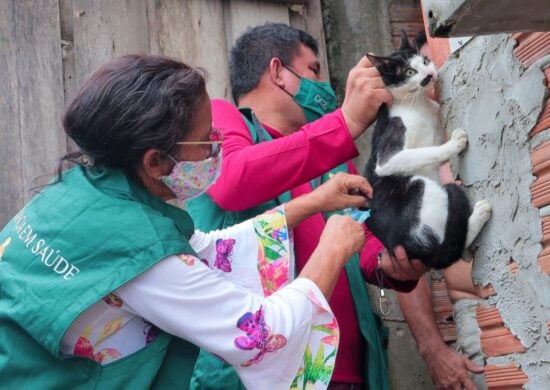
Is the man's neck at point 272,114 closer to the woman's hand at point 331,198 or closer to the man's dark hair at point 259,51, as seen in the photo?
the man's dark hair at point 259,51

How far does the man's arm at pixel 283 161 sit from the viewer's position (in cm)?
220

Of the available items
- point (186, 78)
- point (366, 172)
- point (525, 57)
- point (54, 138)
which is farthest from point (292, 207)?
point (54, 138)

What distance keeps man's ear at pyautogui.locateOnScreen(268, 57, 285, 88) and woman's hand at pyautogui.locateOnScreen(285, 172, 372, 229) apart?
0.61m

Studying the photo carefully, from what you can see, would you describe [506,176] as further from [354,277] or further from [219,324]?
[219,324]

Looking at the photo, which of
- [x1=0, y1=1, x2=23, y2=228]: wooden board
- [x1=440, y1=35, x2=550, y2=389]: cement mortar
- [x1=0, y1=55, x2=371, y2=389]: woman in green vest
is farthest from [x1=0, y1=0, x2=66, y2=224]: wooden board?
[x1=440, y1=35, x2=550, y2=389]: cement mortar

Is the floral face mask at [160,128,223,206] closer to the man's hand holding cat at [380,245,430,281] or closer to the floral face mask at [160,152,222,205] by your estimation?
the floral face mask at [160,152,222,205]

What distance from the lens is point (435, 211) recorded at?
212 cm

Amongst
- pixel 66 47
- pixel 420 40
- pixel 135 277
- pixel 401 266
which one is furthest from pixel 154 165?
pixel 66 47

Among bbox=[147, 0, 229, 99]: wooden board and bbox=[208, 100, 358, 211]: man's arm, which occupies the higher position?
bbox=[147, 0, 229, 99]: wooden board

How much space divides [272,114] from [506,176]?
0.96 m

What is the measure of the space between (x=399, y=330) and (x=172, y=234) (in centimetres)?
188

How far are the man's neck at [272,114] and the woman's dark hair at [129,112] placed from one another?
0.89 meters

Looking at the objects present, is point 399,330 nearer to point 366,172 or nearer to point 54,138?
point 366,172

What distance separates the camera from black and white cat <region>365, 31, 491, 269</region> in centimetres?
212
